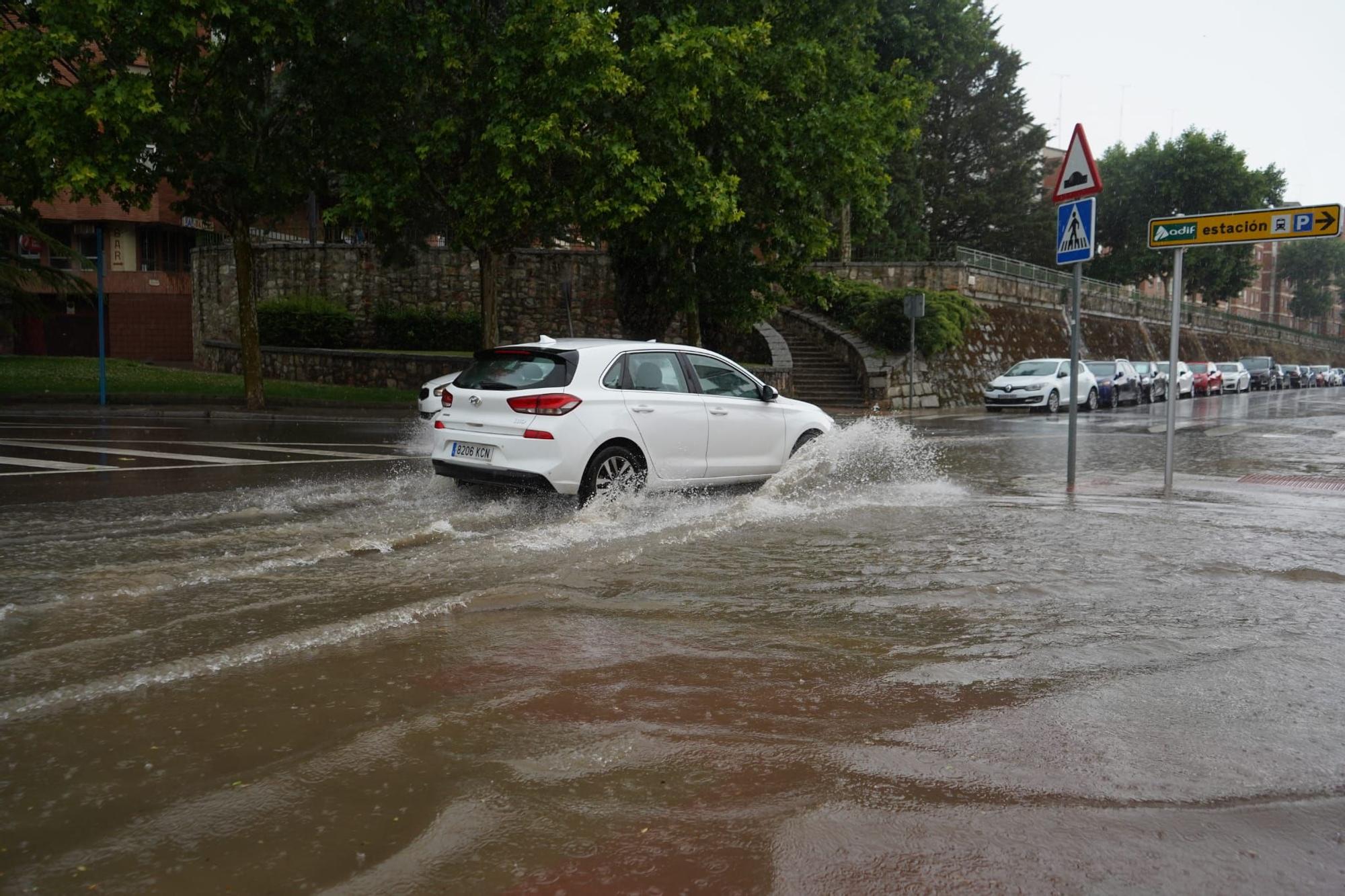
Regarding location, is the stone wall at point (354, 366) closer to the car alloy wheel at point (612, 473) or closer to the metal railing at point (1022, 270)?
the car alloy wheel at point (612, 473)

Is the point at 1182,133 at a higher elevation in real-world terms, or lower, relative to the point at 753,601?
higher

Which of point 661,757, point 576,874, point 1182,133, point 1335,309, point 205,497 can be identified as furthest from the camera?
point 1335,309

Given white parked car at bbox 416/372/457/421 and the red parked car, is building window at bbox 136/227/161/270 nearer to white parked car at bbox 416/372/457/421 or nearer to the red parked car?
white parked car at bbox 416/372/457/421

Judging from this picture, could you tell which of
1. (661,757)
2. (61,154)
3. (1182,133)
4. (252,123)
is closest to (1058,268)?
(1182,133)

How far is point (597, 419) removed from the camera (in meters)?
8.86

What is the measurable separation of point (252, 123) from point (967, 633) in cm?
1953

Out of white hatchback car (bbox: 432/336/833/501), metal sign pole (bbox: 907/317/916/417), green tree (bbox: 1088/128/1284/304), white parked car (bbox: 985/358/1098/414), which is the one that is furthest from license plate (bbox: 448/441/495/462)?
green tree (bbox: 1088/128/1284/304)

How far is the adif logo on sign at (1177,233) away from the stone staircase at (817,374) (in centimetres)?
1785

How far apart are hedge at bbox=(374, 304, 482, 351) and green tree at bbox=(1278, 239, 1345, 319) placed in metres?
90.7

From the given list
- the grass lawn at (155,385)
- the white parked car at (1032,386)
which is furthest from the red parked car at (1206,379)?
the grass lawn at (155,385)

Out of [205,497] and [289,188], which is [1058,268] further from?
[205,497]

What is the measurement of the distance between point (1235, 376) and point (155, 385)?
150 ft

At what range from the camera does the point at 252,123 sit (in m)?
21.0

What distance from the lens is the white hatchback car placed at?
870cm
